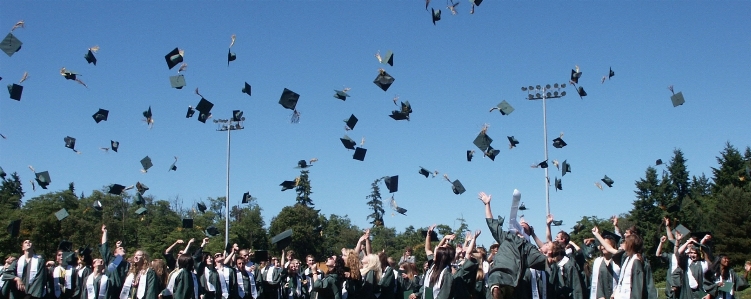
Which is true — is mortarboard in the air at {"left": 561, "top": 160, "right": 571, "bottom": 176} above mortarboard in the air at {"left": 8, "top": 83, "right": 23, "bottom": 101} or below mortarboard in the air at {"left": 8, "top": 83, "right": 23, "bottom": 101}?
below

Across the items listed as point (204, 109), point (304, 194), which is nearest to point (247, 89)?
point (204, 109)

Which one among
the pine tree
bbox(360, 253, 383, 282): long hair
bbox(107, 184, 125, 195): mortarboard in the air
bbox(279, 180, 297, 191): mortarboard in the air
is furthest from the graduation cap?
the pine tree

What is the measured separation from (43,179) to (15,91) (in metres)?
1.88

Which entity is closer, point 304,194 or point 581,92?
point 581,92

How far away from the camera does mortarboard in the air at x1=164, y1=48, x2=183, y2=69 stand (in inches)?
571

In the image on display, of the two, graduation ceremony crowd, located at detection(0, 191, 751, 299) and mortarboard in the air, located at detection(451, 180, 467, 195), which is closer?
graduation ceremony crowd, located at detection(0, 191, 751, 299)

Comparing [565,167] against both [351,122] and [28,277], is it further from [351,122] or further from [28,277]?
[28,277]

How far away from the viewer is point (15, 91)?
588 inches

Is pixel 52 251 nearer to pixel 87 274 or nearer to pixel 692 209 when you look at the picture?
pixel 87 274

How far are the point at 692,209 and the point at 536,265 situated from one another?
48497 mm

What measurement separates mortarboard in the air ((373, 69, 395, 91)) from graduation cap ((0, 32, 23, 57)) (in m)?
6.41

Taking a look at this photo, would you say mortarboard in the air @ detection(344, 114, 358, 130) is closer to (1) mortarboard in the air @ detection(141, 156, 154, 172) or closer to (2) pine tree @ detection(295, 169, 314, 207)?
(1) mortarboard in the air @ detection(141, 156, 154, 172)

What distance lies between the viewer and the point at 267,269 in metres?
15.2

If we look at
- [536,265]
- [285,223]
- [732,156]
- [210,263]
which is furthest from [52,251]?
[732,156]
